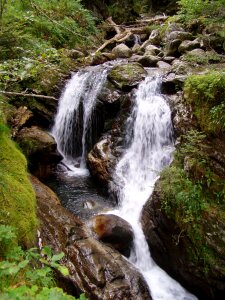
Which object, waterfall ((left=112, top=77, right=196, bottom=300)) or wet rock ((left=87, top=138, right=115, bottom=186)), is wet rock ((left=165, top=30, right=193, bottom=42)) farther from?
wet rock ((left=87, top=138, right=115, bottom=186))

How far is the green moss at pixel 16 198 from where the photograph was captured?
11.6ft

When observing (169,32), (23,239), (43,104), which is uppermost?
(169,32)

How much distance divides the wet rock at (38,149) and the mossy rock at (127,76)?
2890mm

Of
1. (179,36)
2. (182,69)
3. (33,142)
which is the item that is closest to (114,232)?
(33,142)

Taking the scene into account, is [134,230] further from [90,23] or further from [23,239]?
[90,23]

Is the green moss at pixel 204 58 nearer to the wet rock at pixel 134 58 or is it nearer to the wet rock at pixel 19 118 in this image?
the wet rock at pixel 134 58

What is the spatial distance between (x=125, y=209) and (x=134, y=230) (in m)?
0.86

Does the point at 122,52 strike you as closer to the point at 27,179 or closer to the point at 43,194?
the point at 43,194

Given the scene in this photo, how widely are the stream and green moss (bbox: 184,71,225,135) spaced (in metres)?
1.44

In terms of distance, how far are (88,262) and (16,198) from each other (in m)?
A: 1.94

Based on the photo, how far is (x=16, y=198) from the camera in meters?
3.84

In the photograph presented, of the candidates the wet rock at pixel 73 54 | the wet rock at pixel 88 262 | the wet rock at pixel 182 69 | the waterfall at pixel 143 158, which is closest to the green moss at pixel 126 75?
the waterfall at pixel 143 158

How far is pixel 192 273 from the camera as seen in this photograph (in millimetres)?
5441

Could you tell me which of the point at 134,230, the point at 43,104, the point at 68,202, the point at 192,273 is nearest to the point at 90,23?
the point at 43,104
